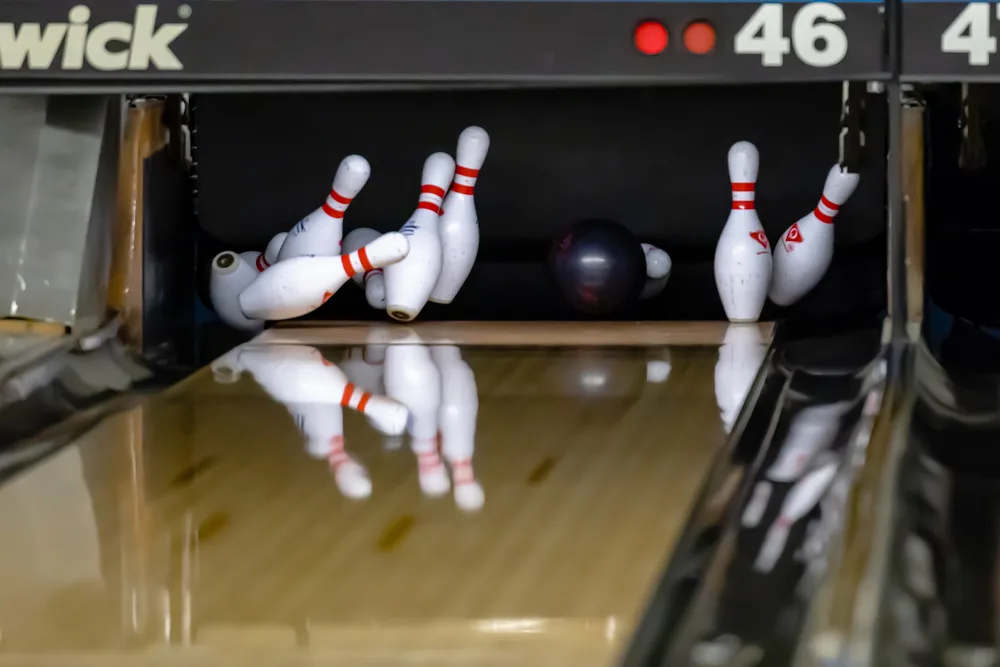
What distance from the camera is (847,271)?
176 centimetres

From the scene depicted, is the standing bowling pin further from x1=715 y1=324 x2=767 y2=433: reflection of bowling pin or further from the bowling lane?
x1=715 y1=324 x2=767 y2=433: reflection of bowling pin

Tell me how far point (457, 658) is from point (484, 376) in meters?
0.69

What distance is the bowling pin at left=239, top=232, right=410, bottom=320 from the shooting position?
5.00 ft

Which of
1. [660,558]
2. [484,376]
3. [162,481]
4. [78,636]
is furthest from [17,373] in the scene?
[660,558]

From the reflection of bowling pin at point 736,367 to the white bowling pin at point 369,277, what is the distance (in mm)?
476

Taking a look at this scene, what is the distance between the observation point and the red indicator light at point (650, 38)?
4.40 feet

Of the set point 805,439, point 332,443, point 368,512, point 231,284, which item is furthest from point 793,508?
point 231,284

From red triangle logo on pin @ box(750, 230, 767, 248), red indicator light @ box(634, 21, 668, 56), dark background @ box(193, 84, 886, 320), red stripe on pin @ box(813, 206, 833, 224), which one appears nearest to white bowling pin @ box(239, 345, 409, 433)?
dark background @ box(193, 84, 886, 320)

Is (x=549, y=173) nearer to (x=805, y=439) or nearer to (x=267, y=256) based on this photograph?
(x=267, y=256)

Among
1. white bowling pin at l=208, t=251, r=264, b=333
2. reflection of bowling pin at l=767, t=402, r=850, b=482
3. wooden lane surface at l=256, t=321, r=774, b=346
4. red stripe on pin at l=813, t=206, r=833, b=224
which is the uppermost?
red stripe on pin at l=813, t=206, r=833, b=224

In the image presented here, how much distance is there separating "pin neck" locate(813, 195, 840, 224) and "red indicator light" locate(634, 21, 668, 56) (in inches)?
15.6

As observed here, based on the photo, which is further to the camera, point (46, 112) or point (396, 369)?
point (46, 112)

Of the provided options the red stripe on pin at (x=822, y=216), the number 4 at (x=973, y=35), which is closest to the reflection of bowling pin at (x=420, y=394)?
the red stripe on pin at (x=822, y=216)

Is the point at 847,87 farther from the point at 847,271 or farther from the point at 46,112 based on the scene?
the point at 46,112
